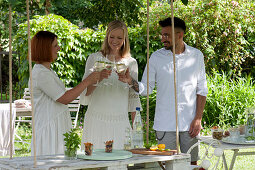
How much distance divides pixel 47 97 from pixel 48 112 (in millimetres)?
110

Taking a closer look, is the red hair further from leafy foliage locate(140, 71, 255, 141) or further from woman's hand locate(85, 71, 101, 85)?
leafy foliage locate(140, 71, 255, 141)

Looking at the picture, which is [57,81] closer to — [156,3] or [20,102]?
[20,102]

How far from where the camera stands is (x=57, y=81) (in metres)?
3.10

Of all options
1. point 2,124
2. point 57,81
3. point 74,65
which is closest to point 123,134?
point 57,81

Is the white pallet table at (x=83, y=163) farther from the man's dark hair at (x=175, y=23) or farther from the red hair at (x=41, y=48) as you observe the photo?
the man's dark hair at (x=175, y=23)

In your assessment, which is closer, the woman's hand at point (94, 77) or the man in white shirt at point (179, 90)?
the woman's hand at point (94, 77)

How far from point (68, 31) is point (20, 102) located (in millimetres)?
→ 2123

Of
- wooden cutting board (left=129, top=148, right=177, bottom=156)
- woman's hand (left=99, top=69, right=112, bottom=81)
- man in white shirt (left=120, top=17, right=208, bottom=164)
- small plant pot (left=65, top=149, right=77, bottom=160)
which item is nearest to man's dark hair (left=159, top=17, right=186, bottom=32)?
man in white shirt (left=120, top=17, right=208, bottom=164)

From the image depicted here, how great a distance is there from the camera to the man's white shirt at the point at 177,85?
335 cm

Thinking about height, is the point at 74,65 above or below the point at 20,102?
above

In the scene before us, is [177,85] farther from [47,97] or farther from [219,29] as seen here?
[219,29]

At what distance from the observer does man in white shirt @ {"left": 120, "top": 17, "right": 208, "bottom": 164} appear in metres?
3.33

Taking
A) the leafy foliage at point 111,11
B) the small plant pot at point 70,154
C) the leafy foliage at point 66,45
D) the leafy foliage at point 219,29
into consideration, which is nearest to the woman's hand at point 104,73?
the small plant pot at point 70,154

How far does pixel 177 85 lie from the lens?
3.39 metres
